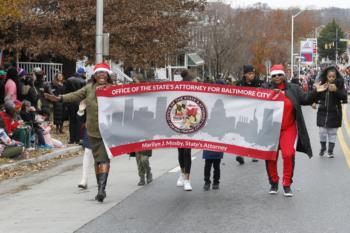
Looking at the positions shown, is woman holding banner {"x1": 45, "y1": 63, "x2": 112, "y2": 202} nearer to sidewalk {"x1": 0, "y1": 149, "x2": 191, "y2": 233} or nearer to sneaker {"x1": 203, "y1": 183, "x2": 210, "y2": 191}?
sidewalk {"x1": 0, "y1": 149, "x2": 191, "y2": 233}

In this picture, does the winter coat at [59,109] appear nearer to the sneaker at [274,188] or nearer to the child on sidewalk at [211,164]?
the child on sidewalk at [211,164]

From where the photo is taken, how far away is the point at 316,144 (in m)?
17.1

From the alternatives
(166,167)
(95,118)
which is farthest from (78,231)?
(166,167)

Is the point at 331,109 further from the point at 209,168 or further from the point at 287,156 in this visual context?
the point at 287,156

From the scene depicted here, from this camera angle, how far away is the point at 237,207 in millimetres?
8766

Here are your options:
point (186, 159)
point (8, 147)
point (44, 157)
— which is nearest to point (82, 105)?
point (186, 159)

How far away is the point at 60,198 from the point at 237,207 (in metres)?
2.72

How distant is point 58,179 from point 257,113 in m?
4.24

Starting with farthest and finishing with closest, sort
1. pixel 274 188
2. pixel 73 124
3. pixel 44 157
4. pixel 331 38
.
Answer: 1. pixel 331 38
2. pixel 73 124
3. pixel 44 157
4. pixel 274 188

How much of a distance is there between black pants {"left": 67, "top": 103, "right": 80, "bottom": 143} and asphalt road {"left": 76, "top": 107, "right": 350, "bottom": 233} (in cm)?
555

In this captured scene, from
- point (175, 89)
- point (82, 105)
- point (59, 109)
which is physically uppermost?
point (175, 89)

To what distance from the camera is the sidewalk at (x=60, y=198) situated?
320 inches

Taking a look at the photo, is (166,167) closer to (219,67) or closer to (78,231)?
(78,231)

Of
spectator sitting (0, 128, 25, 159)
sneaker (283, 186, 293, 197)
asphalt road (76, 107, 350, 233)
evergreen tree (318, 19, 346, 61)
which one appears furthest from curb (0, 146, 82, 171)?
evergreen tree (318, 19, 346, 61)
